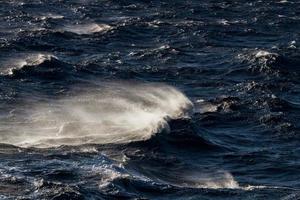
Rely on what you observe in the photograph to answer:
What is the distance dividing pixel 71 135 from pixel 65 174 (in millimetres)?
8111

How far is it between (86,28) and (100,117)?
1234 inches

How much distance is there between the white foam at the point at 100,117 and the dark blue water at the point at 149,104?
0.08 meters

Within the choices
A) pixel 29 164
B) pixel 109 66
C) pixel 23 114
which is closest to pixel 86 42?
pixel 109 66

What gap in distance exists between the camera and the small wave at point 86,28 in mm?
83988

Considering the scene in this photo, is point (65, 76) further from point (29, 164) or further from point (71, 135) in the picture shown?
point (29, 164)

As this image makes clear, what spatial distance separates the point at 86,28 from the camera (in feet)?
281

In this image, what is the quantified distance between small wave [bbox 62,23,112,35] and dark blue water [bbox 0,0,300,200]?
134 mm

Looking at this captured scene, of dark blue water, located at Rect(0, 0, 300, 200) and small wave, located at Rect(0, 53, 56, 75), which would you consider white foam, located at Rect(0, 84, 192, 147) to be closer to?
dark blue water, located at Rect(0, 0, 300, 200)

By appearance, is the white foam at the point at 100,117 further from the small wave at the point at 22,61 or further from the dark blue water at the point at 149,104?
the small wave at the point at 22,61

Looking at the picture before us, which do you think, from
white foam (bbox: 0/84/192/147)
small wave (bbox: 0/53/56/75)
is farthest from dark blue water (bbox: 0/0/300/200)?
small wave (bbox: 0/53/56/75)

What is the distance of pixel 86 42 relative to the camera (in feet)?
261

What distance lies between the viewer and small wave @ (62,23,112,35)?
8399 cm

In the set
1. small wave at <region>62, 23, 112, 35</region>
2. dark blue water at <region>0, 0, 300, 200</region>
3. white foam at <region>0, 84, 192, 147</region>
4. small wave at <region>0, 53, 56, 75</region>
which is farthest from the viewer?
small wave at <region>62, 23, 112, 35</region>

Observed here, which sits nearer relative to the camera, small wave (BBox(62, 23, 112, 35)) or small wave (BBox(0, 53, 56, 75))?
small wave (BBox(0, 53, 56, 75))
